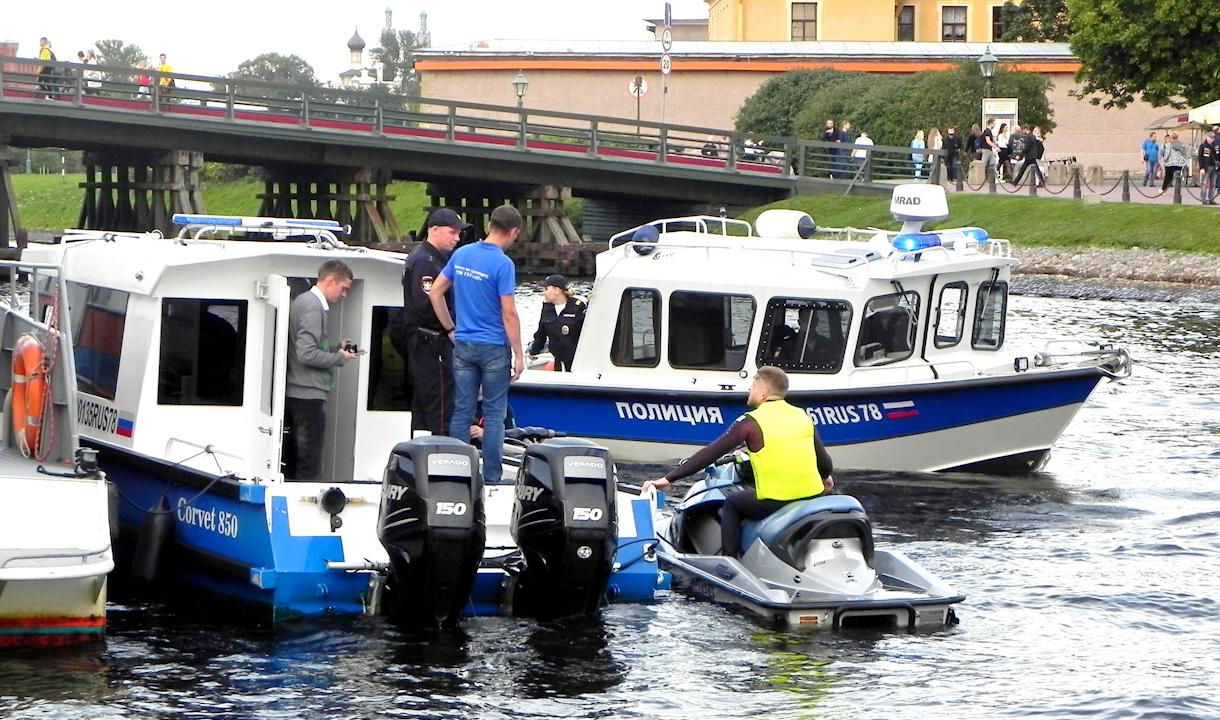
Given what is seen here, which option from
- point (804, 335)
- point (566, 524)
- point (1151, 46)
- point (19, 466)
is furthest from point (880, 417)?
point (1151, 46)

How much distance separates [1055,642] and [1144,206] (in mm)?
33917

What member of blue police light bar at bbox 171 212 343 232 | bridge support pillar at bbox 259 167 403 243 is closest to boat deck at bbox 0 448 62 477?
blue police light bar at bbox 171 212 343 232

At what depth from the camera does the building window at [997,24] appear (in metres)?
86.3

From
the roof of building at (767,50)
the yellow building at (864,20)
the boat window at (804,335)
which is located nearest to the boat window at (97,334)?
the boat window at (804,335)

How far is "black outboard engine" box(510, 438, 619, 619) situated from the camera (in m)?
11.7

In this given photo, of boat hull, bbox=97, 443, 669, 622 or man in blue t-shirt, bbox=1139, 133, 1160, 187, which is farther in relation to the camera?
man in blue t-shirt, bbox=1139, 133, 1160, 187

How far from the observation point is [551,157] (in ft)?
171

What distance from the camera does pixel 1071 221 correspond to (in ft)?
148

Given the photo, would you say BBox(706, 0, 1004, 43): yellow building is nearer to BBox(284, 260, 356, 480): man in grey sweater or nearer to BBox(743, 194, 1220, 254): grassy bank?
BBox(743, 194, 1220, 254): grassy bank

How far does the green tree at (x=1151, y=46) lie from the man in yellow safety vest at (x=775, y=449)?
138 ft

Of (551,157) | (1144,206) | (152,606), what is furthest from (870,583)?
(551,157)

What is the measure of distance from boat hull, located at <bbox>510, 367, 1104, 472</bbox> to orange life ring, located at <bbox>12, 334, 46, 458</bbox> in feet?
23.1

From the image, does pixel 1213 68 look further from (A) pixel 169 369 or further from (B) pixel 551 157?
(A) pixel 169 369

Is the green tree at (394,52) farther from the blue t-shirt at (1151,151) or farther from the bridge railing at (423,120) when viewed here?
the blue t-shirt at (1151,151)
